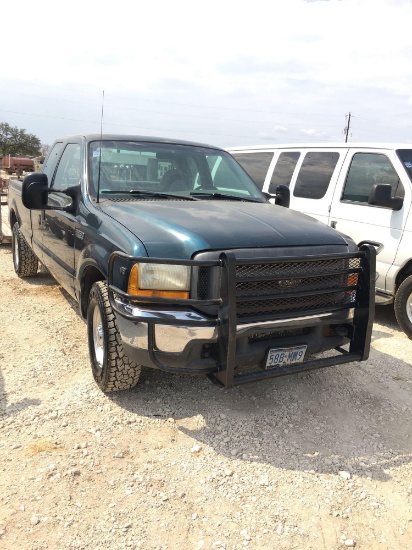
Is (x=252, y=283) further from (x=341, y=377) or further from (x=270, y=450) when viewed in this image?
(x=341, y=377)

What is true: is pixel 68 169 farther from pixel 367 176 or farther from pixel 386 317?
pixel 386 317

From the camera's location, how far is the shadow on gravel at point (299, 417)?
2996mm

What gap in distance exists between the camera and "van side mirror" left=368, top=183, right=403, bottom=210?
205 inches

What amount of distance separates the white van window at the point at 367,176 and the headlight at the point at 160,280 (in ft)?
11.5

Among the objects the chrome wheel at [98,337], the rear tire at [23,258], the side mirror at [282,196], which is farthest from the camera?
the rear tire at [23,258]

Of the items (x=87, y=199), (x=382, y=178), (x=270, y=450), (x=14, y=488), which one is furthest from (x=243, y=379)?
(x=382, y=178)

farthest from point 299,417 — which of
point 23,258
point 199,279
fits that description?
point 23,258

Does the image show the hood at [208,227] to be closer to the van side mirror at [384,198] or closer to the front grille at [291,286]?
the front grille at [291,286]

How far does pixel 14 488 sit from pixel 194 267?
1571mm

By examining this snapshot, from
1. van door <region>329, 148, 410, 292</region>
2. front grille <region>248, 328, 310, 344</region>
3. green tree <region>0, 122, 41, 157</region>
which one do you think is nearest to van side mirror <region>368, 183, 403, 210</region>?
van door <region>329, 148, 410, 292</region>

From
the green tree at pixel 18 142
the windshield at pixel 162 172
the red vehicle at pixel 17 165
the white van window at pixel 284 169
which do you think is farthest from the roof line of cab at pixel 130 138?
the green tree at pixel 18 142

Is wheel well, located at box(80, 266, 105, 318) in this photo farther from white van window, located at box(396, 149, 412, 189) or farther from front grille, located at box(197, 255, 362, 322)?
white van window, located at box(396, 149, 412, 189)

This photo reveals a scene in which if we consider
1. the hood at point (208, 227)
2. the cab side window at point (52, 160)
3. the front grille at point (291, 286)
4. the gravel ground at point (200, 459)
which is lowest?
the gravel ground at point (200, 459)

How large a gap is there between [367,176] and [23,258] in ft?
15.3
